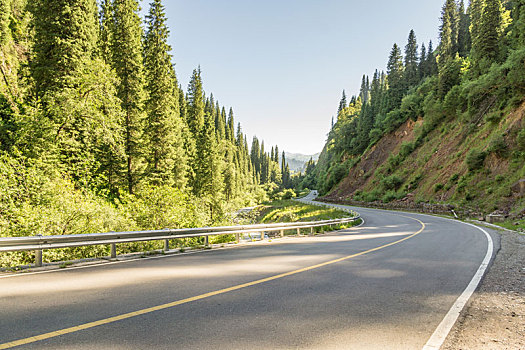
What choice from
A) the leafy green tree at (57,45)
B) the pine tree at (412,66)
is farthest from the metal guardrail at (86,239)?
the pine tree at (412,66)

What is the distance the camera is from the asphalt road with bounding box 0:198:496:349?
3.24 m

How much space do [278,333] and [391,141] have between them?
209 ft

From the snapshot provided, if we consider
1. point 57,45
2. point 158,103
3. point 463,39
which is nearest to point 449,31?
point 463,39

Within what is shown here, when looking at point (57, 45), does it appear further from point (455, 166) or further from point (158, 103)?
point (455, 166)

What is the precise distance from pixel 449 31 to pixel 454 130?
43612 mm

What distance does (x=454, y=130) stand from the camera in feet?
139

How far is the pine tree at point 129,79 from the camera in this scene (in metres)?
22.3

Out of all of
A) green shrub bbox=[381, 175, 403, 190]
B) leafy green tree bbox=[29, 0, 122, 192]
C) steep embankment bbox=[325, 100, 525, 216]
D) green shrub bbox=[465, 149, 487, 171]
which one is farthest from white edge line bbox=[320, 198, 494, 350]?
green shrub bbox=[381, 175, 403, 190]

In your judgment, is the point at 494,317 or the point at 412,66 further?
the point at 412,66

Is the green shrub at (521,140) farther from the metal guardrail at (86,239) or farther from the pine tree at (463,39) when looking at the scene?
the pine tree at (463,39)

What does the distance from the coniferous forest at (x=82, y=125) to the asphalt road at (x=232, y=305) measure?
4035 mm

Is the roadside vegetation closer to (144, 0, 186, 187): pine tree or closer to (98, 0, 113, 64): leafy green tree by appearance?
(144, 0, 186, 187): pine tree

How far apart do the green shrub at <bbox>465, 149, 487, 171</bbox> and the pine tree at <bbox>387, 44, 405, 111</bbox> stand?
125 feet

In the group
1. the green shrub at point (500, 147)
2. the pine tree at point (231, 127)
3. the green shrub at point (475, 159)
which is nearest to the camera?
the green shrub at point (500, 147)
